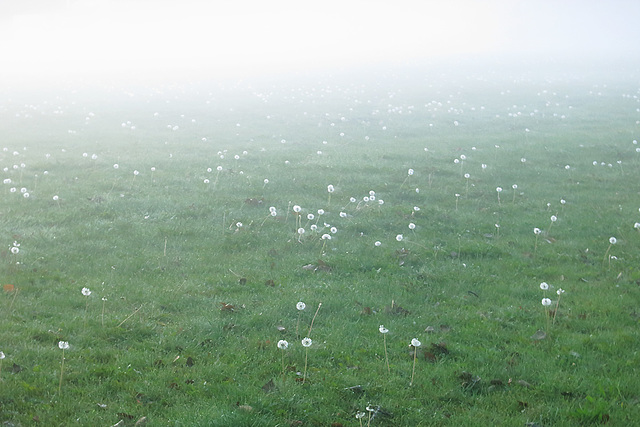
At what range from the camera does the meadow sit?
537 cm

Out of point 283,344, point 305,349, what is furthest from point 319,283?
point 283,344

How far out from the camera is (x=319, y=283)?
8133 millimetres

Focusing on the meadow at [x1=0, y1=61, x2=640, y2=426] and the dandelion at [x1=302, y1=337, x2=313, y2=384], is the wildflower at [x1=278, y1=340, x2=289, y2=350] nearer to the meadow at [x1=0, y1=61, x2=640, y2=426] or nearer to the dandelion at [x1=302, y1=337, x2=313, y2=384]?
the meadow at [x1=0, y1=61, x2=640, y2=426]

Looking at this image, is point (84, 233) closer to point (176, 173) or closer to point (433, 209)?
point (176, 173)

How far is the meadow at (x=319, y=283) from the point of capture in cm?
537

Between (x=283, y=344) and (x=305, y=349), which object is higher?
(x=283, y=344)

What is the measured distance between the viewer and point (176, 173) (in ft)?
45.8

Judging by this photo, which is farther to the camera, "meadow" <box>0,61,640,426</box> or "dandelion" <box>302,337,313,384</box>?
"dandelion" <box>302,337,313,384</box>

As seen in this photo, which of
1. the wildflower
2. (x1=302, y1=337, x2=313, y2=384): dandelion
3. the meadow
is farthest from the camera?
the wildflower

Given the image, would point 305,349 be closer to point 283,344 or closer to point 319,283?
point 283,344

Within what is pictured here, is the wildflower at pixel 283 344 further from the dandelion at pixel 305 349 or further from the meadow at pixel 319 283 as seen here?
the dandelion at pixel 305 349

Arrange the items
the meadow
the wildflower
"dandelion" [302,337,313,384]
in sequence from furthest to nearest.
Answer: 1. the wildflower
2. "dandelion" [302,337,313,384]
3. the meadow

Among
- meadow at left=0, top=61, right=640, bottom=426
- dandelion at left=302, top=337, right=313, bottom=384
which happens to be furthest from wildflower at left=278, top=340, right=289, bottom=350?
dandelion at left=302, top=337, right=313, bottom=384

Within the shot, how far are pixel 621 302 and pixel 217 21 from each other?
6657 centimetres
